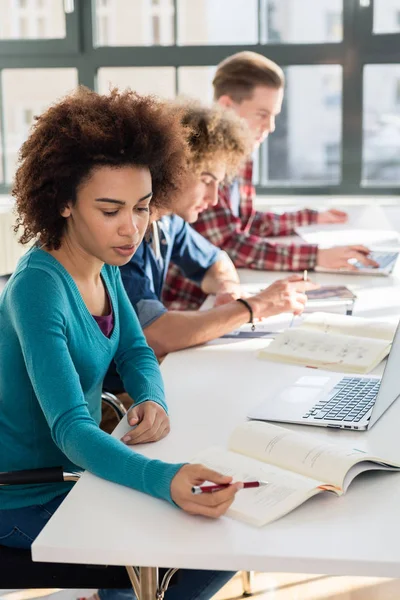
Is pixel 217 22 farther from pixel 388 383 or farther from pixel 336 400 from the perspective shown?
pixel 388 383

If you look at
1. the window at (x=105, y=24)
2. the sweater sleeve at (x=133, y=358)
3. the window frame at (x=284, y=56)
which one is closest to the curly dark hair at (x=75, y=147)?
the sweater sleeve at (x=133, y=358)

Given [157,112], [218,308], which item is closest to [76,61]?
[218,308]

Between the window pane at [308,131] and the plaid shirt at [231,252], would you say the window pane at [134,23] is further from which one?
the plaid shirt at [231,252]

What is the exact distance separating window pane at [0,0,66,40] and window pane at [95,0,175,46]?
0.21m

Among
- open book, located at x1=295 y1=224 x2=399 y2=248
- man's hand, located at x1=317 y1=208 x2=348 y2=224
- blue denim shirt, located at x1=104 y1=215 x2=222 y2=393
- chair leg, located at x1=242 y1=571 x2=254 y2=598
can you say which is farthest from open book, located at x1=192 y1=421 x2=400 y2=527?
man's hand, located at x1=317 y1=208 x2=348 y2=224

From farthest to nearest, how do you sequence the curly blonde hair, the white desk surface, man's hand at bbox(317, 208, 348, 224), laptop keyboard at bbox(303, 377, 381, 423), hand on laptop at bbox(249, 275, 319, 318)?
man's hand at bbox(317, 208, 348, 224) < the curly blonde hair < hand on laptop at bbox(249, 275, 319, 318) < laptop keyboard at bbox(303, 377, 381, 423) < the white desk surface

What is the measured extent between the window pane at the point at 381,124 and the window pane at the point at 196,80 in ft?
2.66

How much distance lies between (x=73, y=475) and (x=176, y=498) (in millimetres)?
328

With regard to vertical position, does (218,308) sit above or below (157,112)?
below

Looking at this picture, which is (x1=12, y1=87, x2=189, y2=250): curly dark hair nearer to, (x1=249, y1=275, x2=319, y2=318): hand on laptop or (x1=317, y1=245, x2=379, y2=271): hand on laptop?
(x1=249, y1=275, x2=319, y2=318): hand on laptop

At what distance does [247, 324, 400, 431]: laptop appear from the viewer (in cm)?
158

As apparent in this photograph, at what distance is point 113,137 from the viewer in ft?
5.27

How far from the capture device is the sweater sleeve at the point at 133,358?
177cm

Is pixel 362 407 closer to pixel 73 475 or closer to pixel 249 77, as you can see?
pixel 73 475
